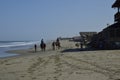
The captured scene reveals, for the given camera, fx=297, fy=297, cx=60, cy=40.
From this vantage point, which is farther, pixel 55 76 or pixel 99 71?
pixel 99 71

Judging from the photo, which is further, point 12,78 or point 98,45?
point 98,45

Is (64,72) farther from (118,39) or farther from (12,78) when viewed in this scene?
(118,39)

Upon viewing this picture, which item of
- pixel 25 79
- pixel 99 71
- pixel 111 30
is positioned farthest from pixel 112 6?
pixel 25 79

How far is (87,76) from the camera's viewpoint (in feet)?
51.8

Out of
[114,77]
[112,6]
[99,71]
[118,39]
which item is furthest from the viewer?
[112,6]

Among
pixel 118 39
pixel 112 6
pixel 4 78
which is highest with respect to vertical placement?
pixel 112 6

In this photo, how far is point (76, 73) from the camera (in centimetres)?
1697

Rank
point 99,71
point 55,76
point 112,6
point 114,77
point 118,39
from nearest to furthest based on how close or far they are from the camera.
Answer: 1. point 114,77
2. point 55,76
3. point 99,71
4. point 118,39
5. point 112,6

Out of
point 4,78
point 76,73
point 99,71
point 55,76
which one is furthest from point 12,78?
point 99,71

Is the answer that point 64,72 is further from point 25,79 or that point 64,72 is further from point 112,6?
point 112,6

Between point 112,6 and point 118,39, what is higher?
point 112,6

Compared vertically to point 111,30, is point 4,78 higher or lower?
lower

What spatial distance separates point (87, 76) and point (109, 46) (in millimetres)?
24754

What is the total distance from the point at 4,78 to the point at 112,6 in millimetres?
29457
